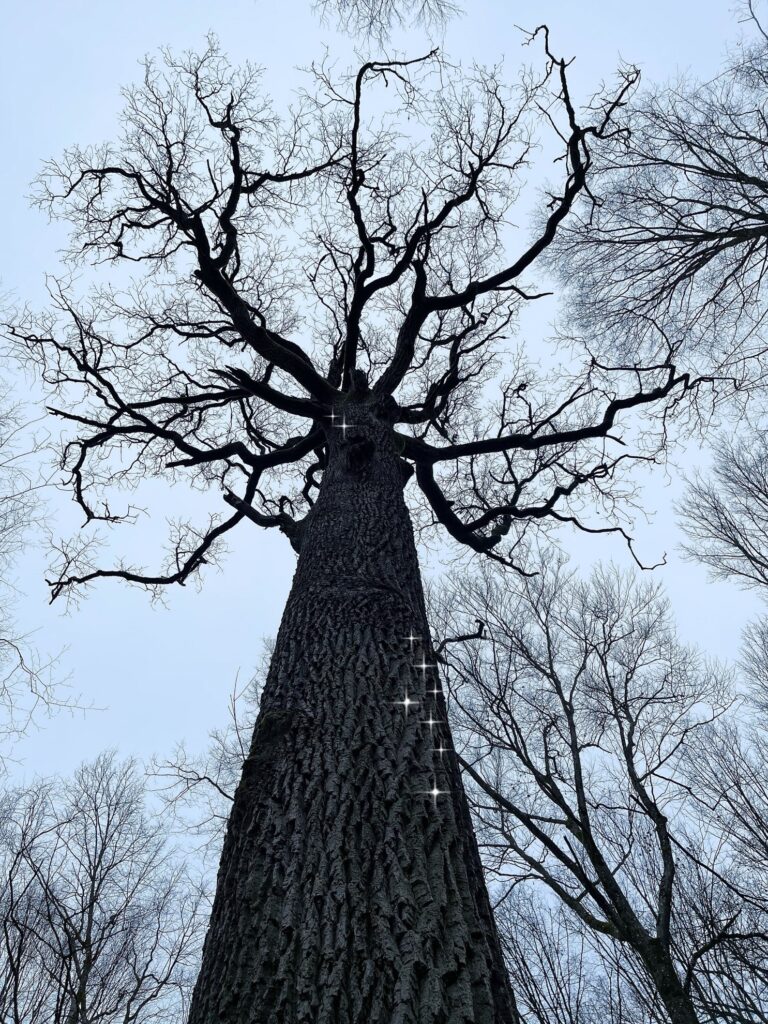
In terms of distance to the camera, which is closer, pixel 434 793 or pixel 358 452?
pixel 434 793

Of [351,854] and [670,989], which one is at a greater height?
[351,854]

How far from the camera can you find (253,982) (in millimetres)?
1463

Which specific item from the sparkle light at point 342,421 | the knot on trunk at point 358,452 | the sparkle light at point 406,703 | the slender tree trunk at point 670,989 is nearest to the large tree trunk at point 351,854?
the sparkle light at point 406,703

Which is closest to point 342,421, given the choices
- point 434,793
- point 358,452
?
point 358,452

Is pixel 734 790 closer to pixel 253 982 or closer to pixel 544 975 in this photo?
pixel 544 975

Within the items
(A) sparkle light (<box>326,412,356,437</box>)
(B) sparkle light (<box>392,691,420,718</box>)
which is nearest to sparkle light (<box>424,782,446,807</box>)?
(B) sparkle light (<box>392,691,420,718</box>)

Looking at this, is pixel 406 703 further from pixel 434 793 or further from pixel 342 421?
pixel 342 421

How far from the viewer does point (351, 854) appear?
170 centimetres

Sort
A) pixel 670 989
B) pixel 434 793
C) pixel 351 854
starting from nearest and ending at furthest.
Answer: pixel 351 854 < pixel 434 793 < pixel 670 989

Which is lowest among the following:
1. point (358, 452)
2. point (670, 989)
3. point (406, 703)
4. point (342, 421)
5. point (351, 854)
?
point (670, 989)

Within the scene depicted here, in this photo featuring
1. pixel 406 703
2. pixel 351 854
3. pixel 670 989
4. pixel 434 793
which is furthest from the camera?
pixel 670 989

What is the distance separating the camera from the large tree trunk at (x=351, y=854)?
1.39 m

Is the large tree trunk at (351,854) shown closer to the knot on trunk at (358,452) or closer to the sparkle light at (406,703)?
the sparkle light at (406,703)

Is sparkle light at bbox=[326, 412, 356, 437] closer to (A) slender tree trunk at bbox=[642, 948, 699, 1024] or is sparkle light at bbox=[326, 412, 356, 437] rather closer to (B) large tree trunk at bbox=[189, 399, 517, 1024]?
(B) large tree trunk at bbox=[189, 399, 517, 1024]
